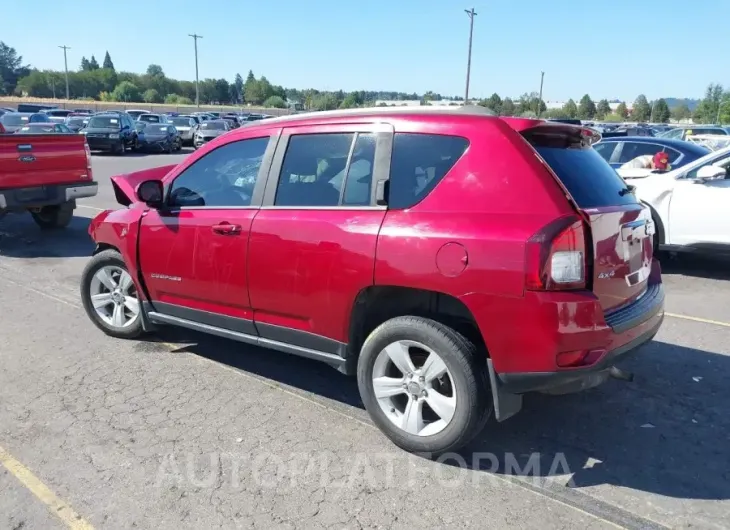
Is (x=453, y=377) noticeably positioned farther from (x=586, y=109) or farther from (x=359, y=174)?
(x=586, y=109)

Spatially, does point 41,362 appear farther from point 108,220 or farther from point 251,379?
point 251,379

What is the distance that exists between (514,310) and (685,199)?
556cm

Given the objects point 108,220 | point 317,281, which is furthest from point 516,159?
point 108,220

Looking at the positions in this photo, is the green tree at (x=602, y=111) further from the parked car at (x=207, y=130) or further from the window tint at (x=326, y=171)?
the window tint at (x=326, y=171)

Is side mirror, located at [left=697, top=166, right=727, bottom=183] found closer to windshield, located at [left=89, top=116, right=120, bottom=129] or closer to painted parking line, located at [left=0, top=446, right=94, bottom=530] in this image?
painted parking line, located at [left=0, top=446, right=94, bottom=530]

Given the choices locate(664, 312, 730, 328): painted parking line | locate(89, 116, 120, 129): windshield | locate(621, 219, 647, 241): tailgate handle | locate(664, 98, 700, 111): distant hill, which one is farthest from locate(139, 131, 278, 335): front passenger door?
locate(664, 98, 700, 111): distant hill

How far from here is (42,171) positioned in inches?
353

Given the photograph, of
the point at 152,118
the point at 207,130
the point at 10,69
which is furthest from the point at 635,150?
the point at 10,69

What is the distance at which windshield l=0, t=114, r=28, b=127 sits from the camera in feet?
86.1

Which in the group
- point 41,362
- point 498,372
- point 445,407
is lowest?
point 41,362

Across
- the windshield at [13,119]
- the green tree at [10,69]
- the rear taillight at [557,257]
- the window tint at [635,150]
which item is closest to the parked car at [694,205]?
the window tint at [635,150]

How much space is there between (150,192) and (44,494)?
2164 millimetres

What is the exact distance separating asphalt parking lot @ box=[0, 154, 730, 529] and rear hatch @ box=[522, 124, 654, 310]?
92 centimetres

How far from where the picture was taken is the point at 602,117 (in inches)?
3455
